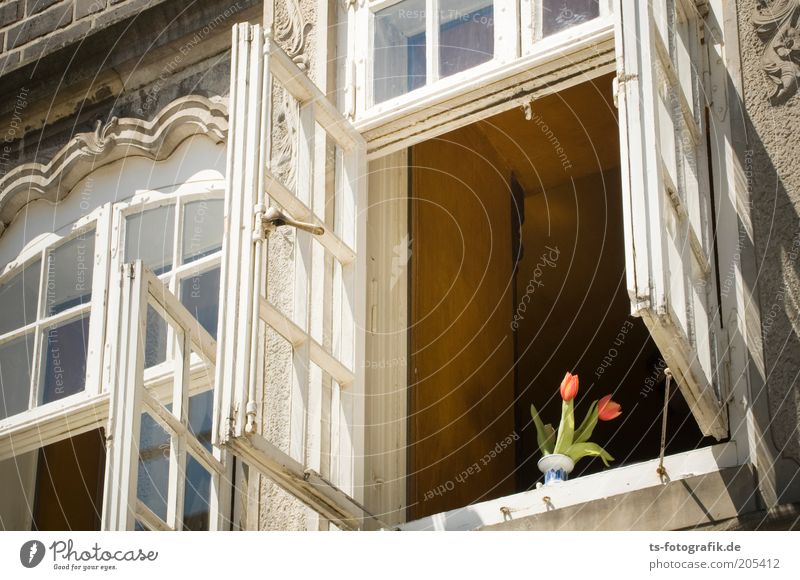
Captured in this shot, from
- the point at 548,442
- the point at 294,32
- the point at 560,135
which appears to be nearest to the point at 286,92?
the point at 294,32

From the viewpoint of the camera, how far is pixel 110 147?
6.41 meters

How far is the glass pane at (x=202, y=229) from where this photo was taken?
5.92 m

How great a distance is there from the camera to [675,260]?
4289 millimetres

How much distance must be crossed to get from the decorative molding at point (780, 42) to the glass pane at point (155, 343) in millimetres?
2295

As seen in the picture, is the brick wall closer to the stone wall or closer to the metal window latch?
the metal window latch

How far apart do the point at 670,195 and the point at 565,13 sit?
930 mm

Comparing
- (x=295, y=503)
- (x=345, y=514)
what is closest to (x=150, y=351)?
(x=295, y=503)

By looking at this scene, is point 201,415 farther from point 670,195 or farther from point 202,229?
point 670,195

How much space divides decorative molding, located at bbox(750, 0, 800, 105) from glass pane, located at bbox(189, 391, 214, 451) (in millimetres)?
2169

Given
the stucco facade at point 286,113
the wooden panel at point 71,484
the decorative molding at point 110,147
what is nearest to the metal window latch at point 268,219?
the stucco facade at point 286,113

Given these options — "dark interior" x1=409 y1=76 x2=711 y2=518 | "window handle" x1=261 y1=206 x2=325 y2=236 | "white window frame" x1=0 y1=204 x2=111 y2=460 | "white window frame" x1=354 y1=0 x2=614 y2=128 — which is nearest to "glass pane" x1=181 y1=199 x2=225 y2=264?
"white window frame" x1=0 y1=204 x2=111 y2=460

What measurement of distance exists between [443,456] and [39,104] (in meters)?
2.24

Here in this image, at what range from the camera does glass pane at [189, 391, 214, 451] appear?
18.6 ft

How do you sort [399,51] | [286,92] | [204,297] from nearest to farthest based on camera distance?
[399,51] → [286,92] → [204,297]
